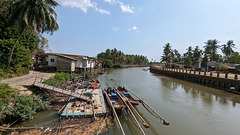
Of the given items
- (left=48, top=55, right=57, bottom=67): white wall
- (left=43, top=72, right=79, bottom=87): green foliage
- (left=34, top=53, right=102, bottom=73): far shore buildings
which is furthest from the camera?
(left=48, top=55, right=57, bottom=67): white wall

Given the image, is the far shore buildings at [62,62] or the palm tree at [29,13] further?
the far shore buildings at [62,62]

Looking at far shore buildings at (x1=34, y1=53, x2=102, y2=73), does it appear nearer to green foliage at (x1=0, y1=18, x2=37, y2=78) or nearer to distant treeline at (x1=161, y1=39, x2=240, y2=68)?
green foliage at (x1=0, y1=18, x2=37, y2=78)

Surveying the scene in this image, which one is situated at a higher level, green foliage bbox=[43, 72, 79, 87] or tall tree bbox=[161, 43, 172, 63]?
tall tree bbox=[161, 43, 172, 63]

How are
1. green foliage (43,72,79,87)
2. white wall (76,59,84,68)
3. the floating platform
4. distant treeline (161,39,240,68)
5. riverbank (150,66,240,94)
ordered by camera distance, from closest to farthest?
the floating platform, green foliage (43,72,79,87), riverbank (150,66,240,94), white wall (76,59,84,68), distant treeline (161,39,240,68)

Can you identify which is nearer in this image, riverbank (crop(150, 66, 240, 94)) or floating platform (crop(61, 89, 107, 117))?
floating platform (crop(61, 89, 107, 117))

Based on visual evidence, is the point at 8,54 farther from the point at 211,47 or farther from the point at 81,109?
the point at 211,47

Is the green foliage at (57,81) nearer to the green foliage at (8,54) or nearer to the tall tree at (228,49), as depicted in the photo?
the green foliage at (8,54)

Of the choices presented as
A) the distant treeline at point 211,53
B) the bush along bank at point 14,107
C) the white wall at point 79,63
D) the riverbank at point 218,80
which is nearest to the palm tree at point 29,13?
the bush along bank at point 14,107

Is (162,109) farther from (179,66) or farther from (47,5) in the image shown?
(179,66)

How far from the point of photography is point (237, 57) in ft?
171

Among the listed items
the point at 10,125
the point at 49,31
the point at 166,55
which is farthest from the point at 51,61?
the point at 166,55

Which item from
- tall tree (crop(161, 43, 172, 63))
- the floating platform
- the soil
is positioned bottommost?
the soil

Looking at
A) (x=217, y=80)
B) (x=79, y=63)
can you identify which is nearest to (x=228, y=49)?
(x=217, y=80)

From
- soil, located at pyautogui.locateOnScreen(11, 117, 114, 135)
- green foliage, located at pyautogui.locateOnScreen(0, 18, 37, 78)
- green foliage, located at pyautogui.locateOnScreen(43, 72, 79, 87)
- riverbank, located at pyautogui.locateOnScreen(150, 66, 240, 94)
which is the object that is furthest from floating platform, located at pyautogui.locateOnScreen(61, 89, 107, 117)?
riverbank, located at pyautogui.locateOnScreen(150, 66, 240, 94)
